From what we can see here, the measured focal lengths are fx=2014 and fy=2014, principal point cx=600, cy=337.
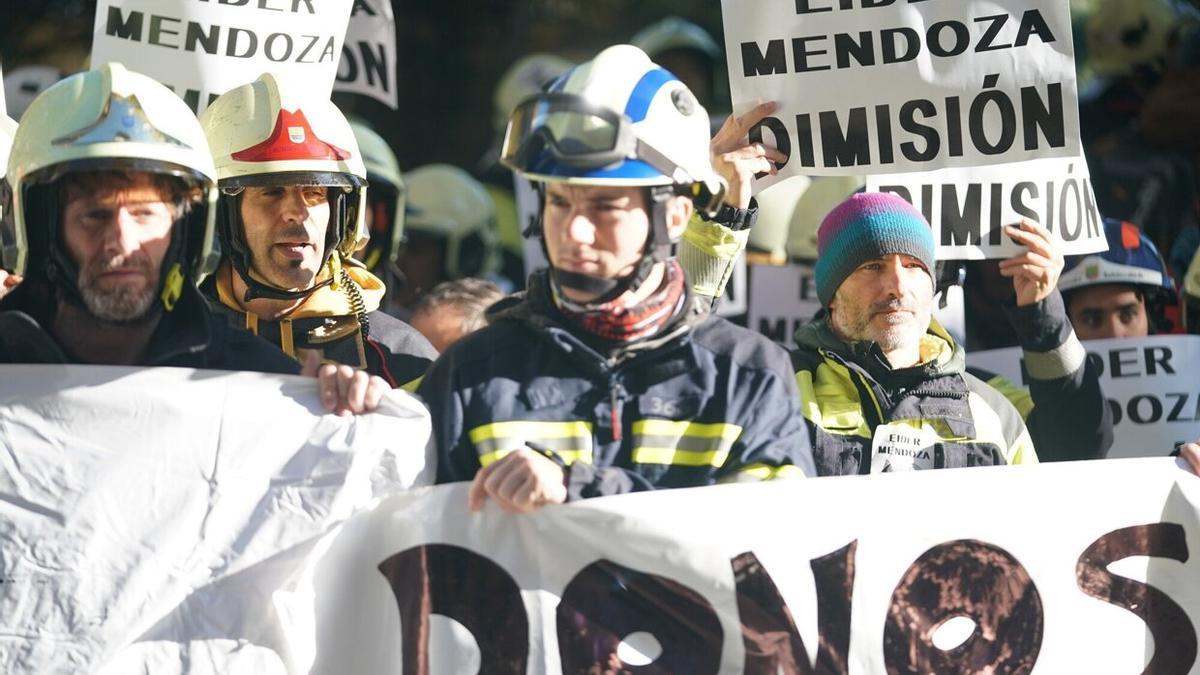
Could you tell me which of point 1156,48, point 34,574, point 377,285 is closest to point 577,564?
point 34,574

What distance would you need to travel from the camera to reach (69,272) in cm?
459

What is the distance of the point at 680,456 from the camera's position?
4465mm

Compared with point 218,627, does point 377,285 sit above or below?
above

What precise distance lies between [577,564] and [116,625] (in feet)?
3.31

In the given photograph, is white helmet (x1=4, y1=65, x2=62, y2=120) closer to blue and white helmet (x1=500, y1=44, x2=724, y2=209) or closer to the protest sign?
the protest sign

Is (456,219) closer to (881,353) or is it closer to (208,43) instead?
(208,43)

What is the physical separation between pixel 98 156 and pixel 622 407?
1311 millimetres

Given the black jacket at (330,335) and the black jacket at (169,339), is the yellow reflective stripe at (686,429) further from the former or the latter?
the black jacket at (330,335)

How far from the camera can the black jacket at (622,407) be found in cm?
442

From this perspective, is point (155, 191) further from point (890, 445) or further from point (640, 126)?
point (890, 445)

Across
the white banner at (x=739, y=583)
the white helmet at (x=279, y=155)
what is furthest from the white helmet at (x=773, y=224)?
the white banner at (x=739, y=583)

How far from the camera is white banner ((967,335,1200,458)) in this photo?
6801 millimetres

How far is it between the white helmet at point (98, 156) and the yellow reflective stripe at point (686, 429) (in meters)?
1.15

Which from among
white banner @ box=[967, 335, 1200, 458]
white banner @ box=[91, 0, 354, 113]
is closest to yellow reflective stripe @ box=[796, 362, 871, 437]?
white banner @ box=[967, 335, 1200, 458]
